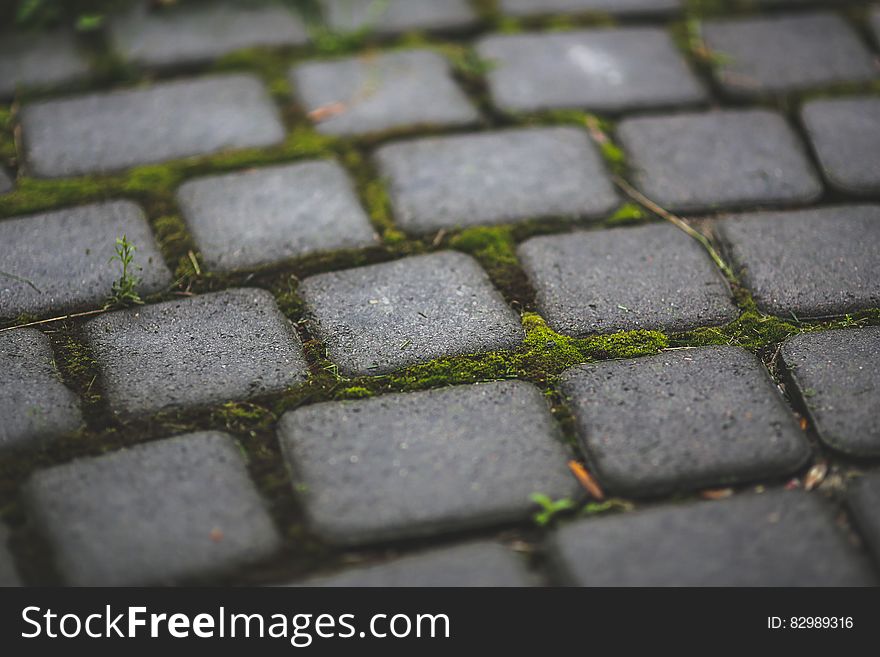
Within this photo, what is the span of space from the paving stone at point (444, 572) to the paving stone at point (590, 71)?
48.6 inches

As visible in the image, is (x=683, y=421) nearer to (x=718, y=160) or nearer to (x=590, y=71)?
(x=718, y=160)

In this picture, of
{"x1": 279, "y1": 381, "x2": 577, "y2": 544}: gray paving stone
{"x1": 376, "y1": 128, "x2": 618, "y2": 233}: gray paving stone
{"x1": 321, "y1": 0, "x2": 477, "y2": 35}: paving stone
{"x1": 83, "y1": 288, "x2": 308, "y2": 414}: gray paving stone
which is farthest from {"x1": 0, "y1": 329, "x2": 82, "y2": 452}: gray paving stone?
{"x1": 321, "y1": 0, "x2": 477, "y2": 35}: paving stone

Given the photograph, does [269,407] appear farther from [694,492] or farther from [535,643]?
[694,492]

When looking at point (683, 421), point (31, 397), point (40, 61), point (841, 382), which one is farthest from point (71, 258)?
point (841, 382)

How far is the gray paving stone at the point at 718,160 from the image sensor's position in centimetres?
195

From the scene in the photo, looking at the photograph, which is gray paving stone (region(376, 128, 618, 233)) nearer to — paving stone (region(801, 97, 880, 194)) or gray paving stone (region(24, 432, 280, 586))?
paving stone (region(801, 97, 880, 194))

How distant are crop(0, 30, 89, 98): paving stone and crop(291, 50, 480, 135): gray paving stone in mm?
560

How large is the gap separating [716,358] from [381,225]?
0.71 meters

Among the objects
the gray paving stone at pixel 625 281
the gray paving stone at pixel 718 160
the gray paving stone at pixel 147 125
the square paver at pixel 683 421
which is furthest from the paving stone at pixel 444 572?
the gray paving stone at pixel 147 125

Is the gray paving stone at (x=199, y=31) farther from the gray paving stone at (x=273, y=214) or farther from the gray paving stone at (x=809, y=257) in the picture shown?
the gray paving stone at (x=809, y=257)

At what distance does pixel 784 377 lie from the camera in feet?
5.13

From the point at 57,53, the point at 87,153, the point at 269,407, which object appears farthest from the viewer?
the point at 57,53

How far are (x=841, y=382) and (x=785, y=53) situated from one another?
1209 millimetres

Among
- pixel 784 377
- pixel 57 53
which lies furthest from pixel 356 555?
pixel 57 53
